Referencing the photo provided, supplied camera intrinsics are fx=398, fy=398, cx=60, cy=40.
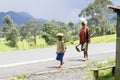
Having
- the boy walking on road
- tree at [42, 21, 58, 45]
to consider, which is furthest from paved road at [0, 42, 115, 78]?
tree at [42, 21, 58, 45]

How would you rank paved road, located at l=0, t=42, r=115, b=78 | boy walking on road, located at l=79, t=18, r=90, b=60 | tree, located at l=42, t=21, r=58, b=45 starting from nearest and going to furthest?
paved road, located at l=0, t=42, r=115, b=78 < boy walking on road, located at l=79, t=18, r=90, b=60 < tree, located at l=42, t=21, r=58, b=45

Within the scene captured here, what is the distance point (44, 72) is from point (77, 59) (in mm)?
3901

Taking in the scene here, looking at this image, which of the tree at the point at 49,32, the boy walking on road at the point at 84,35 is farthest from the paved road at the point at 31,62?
the tree at the point at 49,32

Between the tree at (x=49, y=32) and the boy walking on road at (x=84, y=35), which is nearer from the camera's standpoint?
the boy walking on road at (x=84, y=35)

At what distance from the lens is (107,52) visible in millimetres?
19734

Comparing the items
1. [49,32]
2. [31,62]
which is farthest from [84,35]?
[49,32]

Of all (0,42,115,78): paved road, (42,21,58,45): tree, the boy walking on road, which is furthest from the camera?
(42,21,58,45): tree

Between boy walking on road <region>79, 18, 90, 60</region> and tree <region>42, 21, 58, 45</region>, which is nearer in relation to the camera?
boy walking on road <region>79, 18, 90, 60</region>

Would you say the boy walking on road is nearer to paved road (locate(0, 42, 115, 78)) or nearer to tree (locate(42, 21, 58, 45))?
paved road (locate(0, 42, 115, 78))

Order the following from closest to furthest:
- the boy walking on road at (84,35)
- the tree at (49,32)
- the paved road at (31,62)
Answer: the paved road at (31,62)
the boy walking on road at (84,35)
the tree at (49,32)

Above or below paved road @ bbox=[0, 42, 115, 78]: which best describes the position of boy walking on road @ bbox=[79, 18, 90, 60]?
above

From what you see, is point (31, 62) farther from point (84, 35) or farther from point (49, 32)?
point (49, 32)

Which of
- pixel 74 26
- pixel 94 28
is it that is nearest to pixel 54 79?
pixel 94 28

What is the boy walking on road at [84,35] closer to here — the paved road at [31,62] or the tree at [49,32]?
the paved road at [31,62]
